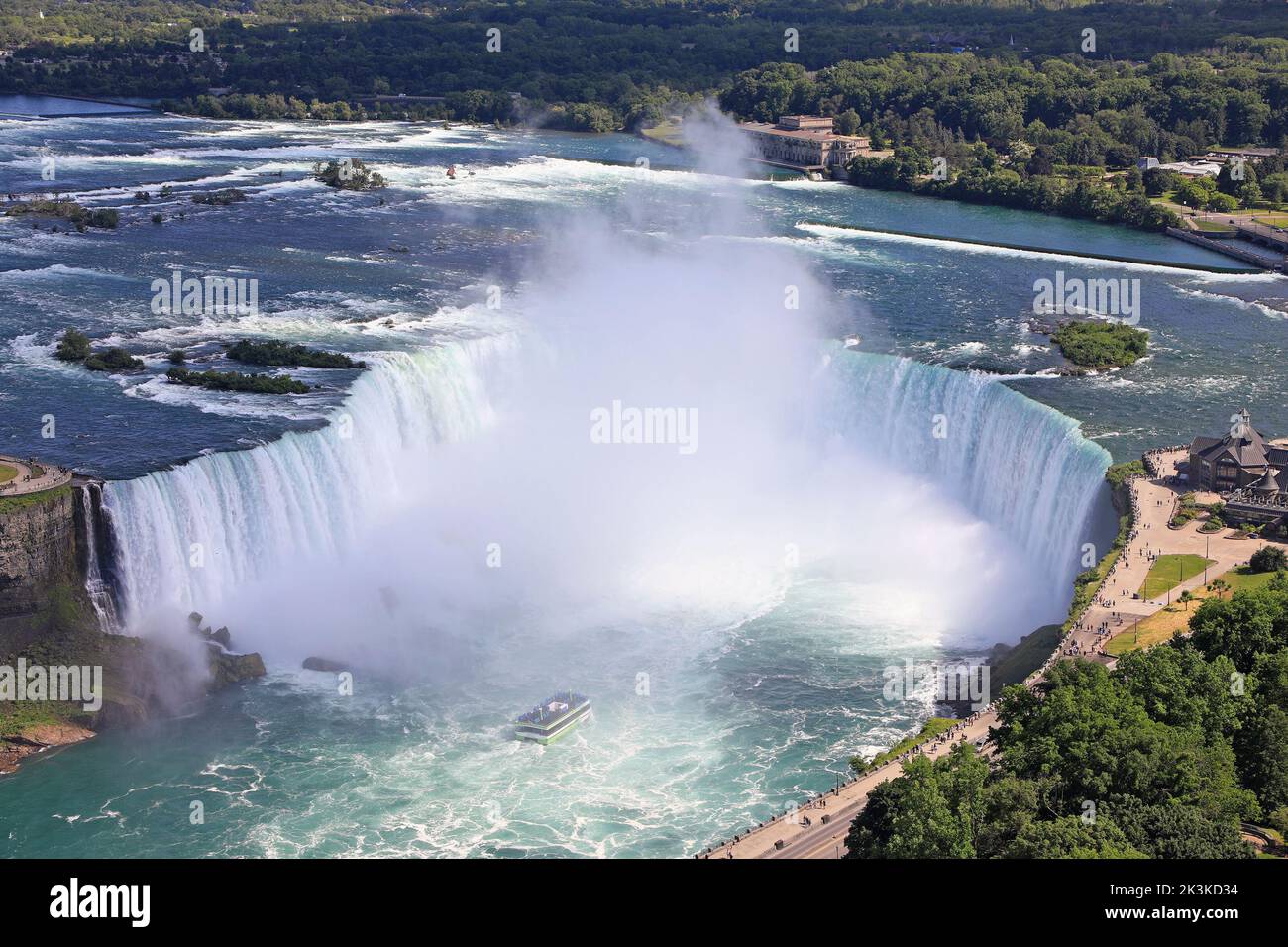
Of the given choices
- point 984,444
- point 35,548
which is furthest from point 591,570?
point 35,548

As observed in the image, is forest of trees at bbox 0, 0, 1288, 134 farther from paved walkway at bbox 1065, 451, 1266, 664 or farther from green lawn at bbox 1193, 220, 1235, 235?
paved walkway at bbox 1065, 451, 1266, 664

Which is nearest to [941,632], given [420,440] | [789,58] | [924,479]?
[924,479]

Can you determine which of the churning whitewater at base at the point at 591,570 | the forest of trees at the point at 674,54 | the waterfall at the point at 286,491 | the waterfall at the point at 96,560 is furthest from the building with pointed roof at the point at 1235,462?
the forest of trees at the point at 674,54

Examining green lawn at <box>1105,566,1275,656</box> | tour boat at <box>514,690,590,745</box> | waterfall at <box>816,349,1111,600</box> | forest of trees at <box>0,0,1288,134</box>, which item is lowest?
tour boat at <box>514,690,590,745</box>

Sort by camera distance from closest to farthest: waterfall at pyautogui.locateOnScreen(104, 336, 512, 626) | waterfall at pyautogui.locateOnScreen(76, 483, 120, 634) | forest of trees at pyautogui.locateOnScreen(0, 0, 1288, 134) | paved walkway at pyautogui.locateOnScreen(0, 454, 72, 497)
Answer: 1. paved walkway at pyautogui.locateOnScreen(0, 454, 72, 497)
2. waterfall at pyautogui.locateOnScreen(76, 483, 120, 634)
3. waterfall at pyautogui.locateOnScreen(104, 336, 512, 626)
4. forest of trees at pyautogui.locateOnScreen(0, 0, 1288, 134)

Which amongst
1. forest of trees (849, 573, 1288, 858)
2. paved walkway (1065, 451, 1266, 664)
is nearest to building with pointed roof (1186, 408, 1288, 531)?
paved walkway (1065, 451, 1266, 664)

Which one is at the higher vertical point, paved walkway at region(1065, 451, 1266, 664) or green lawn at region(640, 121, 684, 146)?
green lawn at region(640, 121, 684, 146)

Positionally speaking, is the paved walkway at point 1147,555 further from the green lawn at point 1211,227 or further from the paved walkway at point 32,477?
the green lawn at point 1211,227
